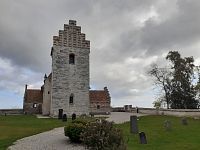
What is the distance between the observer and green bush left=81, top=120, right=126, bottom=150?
43.3ft

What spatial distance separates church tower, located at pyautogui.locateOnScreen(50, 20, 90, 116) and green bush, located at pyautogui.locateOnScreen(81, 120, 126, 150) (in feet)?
121

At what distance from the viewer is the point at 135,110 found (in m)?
65.4

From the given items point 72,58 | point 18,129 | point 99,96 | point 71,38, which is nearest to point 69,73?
point 72,58

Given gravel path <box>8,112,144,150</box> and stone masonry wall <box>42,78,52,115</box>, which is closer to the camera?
gravel path <box>8,112,144,150</box>

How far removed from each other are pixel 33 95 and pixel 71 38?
18.3 metres

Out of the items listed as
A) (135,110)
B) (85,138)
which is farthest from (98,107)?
(85,138)

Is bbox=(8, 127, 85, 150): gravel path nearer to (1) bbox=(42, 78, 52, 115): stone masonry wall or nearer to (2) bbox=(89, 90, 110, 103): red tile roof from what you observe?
(1) bbox=(42, 78, 52, 115): stone masonry wall

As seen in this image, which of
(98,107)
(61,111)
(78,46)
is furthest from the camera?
(98,107)

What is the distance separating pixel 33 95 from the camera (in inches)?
2574

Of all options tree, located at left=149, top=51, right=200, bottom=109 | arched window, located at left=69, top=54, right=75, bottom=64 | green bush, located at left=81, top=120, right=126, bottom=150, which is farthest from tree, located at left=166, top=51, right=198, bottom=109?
green bush, located at left=81, top=120, right=126, bottom=150

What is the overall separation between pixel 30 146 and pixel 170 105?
4702cm

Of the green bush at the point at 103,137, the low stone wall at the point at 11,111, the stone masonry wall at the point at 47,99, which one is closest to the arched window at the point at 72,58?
the stone masonry wall at the point at 47,99

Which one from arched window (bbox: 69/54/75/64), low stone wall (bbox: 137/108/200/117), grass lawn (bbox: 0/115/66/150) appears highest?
arched window (bbox: 69/54/75/64)

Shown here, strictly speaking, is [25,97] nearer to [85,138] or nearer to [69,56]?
[69,56]
